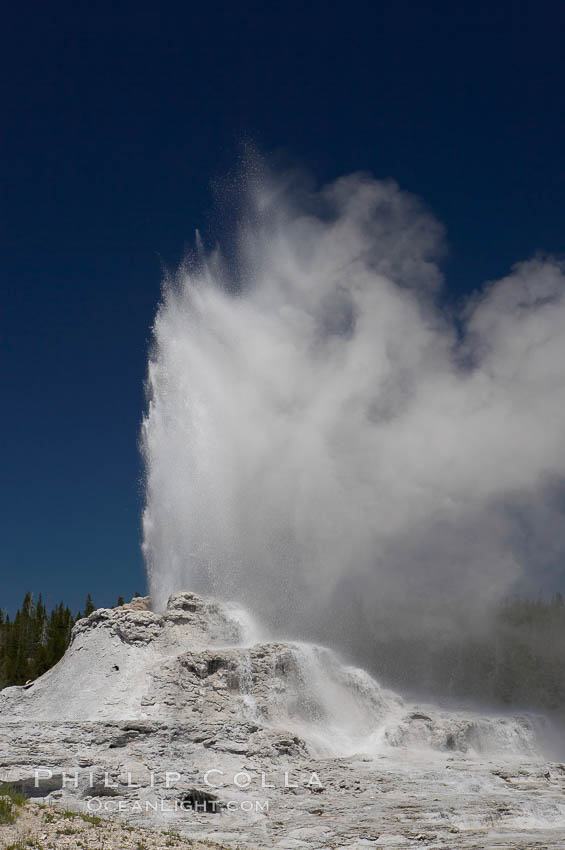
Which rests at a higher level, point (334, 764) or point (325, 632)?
point (325, 632)

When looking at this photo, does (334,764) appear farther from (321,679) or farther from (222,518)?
(222,518)

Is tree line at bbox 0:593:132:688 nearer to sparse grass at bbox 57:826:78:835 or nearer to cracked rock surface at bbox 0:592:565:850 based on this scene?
cracked rock surface at bbox 0:592:565:850

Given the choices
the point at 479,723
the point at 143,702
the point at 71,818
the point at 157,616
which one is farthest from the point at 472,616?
the point at 71,818

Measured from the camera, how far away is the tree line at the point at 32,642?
60.2m

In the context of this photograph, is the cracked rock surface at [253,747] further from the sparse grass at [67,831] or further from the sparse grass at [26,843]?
the sparse grass at [26,843]

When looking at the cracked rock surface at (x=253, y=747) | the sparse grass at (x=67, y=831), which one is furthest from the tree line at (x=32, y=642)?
the sparse grass at (x=67, y=831)

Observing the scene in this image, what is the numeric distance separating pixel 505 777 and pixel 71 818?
55.8 feet

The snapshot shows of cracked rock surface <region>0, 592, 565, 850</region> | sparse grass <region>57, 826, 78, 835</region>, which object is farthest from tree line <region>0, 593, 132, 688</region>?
sparse grass <region>57, 826, 78, 835</region>

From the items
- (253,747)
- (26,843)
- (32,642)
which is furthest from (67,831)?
(32,642)

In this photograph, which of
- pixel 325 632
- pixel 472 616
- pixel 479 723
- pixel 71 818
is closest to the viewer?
pixel 71 818

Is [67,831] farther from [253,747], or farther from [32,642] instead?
[32,642]

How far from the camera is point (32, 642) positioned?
80.1 m

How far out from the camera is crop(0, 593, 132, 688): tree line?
60219 mm

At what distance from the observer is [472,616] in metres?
62.4
